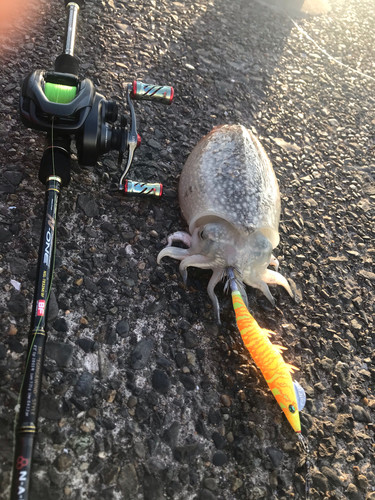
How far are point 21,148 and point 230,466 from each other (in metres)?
2.68

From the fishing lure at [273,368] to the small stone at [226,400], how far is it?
266mm

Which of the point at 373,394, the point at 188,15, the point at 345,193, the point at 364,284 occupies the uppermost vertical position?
the point at 188,15

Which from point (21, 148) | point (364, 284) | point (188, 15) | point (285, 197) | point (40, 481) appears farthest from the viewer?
point (188, 15)

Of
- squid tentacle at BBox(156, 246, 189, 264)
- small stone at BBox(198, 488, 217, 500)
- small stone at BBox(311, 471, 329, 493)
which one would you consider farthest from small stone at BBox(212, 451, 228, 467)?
squid tentacle at BBox(156, 246, 189, 264)

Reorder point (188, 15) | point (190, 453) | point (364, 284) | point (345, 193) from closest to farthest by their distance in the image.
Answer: point (190, 453) → point (364, 284) → point (345, 193) → point (188, 15)

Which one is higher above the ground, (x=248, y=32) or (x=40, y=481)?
(x=248, y=32)

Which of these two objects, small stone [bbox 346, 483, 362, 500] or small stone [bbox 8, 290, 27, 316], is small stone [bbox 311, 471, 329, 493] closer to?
small stone [bbox 346, 483, 362, 500]

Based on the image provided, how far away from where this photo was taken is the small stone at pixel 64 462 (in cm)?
209

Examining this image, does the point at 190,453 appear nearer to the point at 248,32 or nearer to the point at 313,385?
the point at 313,385

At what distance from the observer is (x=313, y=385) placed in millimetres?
2793

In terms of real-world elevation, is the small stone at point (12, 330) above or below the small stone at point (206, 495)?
above

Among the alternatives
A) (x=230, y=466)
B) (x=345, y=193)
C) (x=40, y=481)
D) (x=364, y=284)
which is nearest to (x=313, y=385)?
(x=230, y=466)

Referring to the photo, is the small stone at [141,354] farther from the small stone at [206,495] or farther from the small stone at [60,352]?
the small stone at [206,495]

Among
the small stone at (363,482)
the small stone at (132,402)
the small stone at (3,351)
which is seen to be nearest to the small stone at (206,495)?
the small stone at (132,402)
